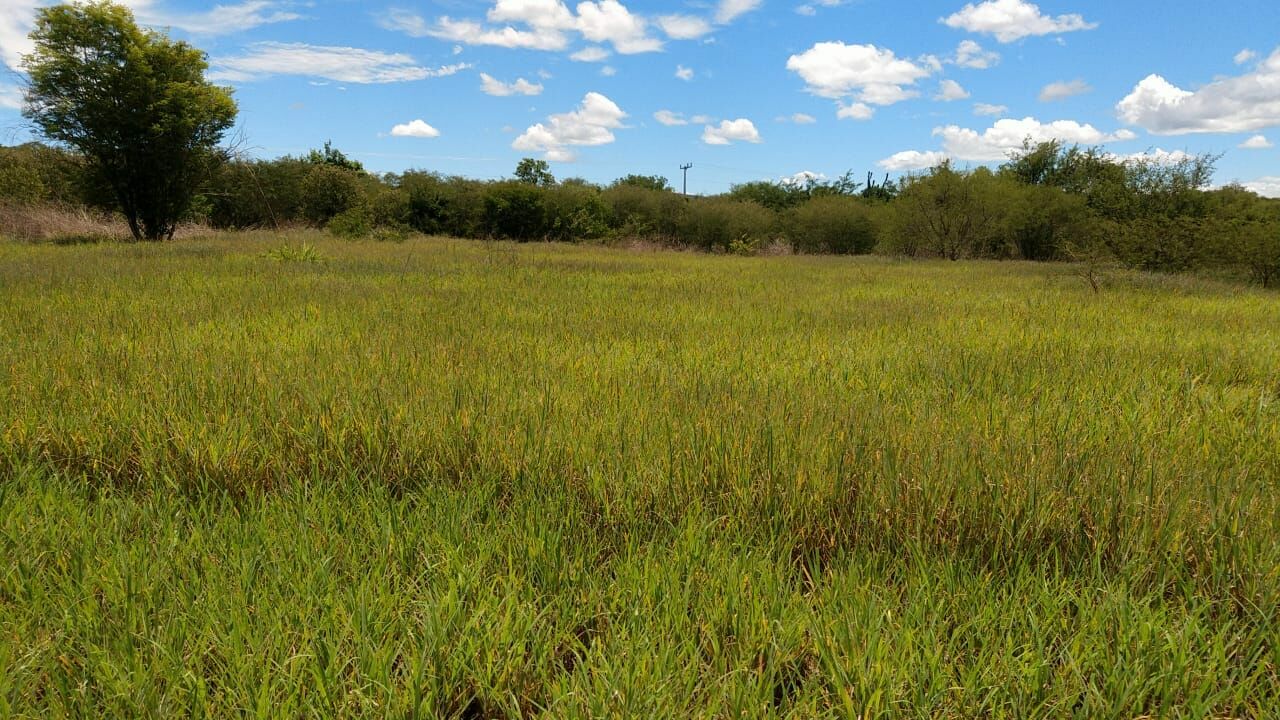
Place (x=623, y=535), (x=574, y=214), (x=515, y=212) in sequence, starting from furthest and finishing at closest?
(x=574, y=214) < (x=515, y=212) < (x=623, y=535)

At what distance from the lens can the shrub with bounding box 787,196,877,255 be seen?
93.0ft

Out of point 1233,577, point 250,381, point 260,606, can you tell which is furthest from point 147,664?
point 1233,577

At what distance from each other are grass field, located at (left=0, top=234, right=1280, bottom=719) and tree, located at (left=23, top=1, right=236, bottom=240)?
1546cm

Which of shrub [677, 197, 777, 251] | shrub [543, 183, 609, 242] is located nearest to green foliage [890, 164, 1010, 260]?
shrub [677, 197, 777, 251]

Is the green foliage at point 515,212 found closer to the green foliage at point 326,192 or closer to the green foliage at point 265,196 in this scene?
the green foliage at point 326,192

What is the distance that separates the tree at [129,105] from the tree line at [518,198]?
0.03 m

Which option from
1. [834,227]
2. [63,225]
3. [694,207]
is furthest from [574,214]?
[63,225]

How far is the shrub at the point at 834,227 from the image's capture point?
28.4 m

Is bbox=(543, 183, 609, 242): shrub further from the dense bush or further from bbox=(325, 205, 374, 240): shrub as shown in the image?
bbox=(325, 205, 374, 240): shrub

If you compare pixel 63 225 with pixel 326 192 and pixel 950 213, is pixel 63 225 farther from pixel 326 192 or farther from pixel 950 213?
pixel 950 213

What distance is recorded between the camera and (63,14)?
1466cm

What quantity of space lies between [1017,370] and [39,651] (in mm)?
4674

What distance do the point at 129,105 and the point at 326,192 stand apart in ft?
40.9

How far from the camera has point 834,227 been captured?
2869 centimetres
